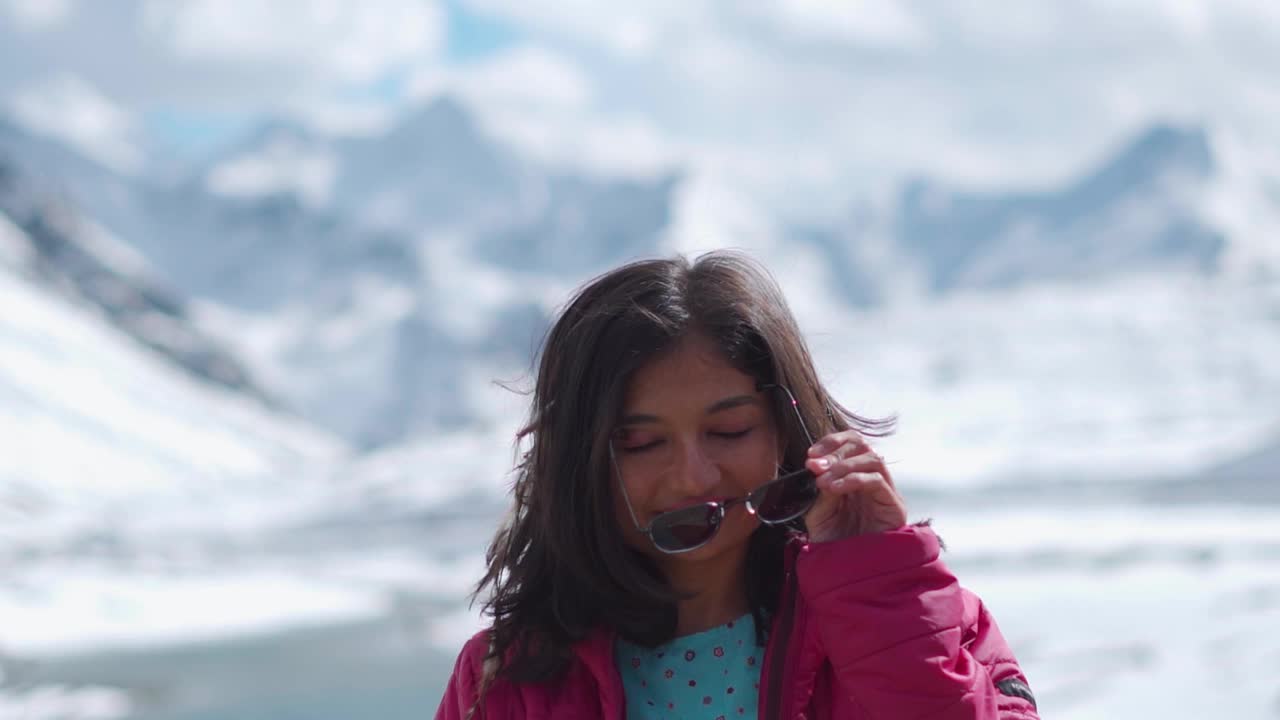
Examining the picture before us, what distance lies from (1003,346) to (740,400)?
106 m

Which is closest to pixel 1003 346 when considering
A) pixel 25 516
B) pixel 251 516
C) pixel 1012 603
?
pixel 251 516

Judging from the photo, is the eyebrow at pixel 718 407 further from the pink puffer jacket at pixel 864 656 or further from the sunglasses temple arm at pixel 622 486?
the pink puffer jacket at pixel 864 656

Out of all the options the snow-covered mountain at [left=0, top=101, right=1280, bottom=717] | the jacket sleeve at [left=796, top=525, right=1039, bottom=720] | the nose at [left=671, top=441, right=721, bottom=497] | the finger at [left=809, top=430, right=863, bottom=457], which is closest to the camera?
the jacket sleeve at [left=796, top=525, right=1039, bottom=720]

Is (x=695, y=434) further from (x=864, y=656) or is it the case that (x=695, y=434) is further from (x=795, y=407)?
(x=864, y=656)

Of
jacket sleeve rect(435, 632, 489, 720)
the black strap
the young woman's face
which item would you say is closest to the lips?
the young woman's face

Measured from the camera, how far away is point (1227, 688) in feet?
39.3

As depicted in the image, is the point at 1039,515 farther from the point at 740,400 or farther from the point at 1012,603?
the point at 740,400

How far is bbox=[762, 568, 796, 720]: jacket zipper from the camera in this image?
2.15 meters

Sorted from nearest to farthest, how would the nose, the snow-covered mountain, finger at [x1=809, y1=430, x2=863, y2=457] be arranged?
finger at [x1=809, y1=430, x2=863, y2=457], the nose, the snow-covered mountain

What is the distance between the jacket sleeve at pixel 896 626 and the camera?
2.01 metres

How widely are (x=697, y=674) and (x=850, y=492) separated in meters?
0.43

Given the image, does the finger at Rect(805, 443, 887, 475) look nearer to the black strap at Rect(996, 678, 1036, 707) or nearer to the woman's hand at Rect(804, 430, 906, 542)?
the woman's hand at Rect(804, 430, 906, 542)

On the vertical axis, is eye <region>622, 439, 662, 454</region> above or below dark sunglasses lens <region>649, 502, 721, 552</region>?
above

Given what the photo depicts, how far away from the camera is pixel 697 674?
7.58 feet
